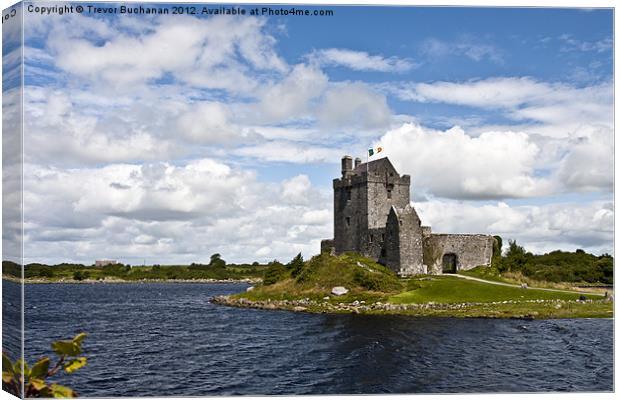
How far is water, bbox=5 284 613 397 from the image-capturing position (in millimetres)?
18891

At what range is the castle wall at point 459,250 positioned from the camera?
160 ft

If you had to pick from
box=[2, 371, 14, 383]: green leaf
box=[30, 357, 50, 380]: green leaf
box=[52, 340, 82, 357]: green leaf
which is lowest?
box=[2, 371, 14, 383]: green leaf

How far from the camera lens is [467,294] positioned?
3912cm

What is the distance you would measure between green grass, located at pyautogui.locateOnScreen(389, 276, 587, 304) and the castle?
513cm

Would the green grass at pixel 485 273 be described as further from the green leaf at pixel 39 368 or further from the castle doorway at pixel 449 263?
the green leaf at pixel 39 368

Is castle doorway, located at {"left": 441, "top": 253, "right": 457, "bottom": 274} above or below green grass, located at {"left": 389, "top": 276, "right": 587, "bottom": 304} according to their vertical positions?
above

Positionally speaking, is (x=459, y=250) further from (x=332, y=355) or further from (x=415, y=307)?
(x=332, y=355)

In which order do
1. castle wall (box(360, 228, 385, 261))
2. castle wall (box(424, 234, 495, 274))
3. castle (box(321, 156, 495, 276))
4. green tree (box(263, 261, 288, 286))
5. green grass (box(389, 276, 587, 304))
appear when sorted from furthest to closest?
green tree (box(263, 261, 288, 286))
castle wall (box(424, 234, 495, 274))
castle wall (box(360, 228, 385, 261))
castle (box(321, 156, 495, 276))
green grass (box(389, 276, 587, 304))

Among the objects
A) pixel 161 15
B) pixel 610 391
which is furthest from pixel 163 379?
pixel 610 391

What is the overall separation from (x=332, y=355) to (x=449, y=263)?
2962 centimetres

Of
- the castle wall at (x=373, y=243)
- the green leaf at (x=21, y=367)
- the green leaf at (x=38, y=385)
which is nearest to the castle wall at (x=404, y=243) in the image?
the castle wall at (x=373, y=243)

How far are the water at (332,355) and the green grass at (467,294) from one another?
4423 millimetres

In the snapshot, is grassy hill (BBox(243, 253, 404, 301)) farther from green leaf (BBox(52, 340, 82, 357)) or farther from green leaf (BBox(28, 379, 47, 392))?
green leaf (BBox(52, 340, 82, 357))

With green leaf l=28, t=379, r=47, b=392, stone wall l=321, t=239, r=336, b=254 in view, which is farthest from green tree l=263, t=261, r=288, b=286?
green leaf l=28, t=379, r=47, b=392
